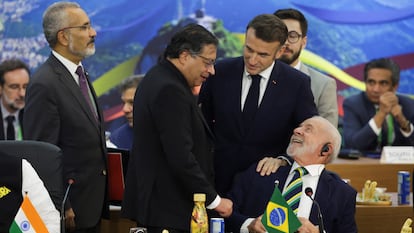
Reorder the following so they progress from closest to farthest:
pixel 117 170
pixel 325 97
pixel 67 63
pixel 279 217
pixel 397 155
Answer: pixel 279 217
pixel 67 63
pixel 117 170
pixel 325 97
pixel 397 155

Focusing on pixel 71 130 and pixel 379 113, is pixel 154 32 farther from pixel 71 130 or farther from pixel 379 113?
pixel 71 130

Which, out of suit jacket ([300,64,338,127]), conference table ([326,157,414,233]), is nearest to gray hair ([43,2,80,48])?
suit jacket ([300,64,338,127])

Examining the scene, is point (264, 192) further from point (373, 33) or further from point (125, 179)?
point (373, 33)

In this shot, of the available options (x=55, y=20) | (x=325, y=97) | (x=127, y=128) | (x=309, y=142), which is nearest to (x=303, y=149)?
(x=309, y=142)

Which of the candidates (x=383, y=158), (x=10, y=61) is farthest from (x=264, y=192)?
(x=10, y=61)

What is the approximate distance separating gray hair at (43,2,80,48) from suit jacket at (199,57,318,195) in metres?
0.70

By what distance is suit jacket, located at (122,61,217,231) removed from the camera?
373 centimetres

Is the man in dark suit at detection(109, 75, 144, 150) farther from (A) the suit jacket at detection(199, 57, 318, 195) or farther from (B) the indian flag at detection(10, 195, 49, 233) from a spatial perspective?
(B) the indian flag at detection(10, 195, 49, 233)

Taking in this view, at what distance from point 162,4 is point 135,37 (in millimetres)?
306

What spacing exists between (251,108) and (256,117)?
0.16 feet

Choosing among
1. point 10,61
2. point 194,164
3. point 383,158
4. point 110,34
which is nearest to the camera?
point 194,164

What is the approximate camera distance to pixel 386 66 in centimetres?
642

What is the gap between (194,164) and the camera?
375 cm

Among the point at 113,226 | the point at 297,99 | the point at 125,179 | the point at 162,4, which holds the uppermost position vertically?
the point at 162,4
